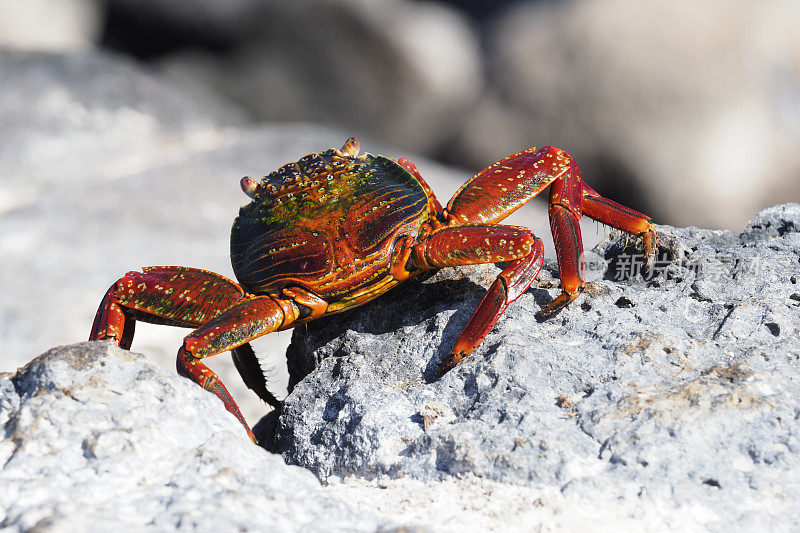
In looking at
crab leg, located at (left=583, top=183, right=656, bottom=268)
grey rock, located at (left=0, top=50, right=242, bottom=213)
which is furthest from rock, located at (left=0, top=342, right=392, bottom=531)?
grey rock, located at (left=0, top=50, right=242, bottom=213)

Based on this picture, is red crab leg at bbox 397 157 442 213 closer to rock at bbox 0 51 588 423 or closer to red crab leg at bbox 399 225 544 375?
red crab leg at bbox 399 225 544 375

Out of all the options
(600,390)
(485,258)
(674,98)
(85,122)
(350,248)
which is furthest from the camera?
(85,122)

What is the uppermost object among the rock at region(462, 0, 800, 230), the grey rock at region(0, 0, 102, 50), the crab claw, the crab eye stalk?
the grey rock at region(0, 0, 102, 50)

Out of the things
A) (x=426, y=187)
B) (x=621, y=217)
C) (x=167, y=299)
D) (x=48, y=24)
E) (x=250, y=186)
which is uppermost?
(x=48, y=24)

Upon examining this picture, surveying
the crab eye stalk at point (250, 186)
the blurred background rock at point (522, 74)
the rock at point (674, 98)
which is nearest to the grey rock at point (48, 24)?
the blurred background rock at point (522, 74)

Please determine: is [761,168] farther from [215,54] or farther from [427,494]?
[215,54]

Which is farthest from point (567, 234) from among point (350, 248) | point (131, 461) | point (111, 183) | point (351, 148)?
point (111, 183)

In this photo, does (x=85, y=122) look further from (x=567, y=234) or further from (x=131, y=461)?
(x=131, y=461)
